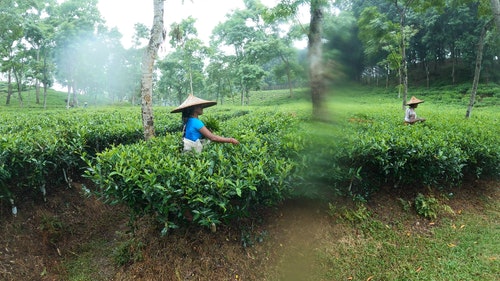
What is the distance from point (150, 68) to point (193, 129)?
2219 mm

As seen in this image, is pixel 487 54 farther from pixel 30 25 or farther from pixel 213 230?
pixel 30 25

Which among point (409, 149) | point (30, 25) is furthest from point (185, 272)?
point (30, 25)

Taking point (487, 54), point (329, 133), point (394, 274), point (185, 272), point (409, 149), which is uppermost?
point (487, 54)

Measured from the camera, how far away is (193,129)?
392cm

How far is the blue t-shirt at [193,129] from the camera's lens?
3.88m

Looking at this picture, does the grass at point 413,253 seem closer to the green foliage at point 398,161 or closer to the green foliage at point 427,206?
the green foliage at point 427,206

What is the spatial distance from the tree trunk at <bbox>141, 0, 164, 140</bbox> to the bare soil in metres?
1.79

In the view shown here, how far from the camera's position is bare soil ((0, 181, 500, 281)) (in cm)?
314

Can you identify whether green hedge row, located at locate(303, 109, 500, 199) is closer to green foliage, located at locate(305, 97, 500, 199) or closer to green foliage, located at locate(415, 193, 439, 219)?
green foliage, located at locate(305, 97, 500, 199)

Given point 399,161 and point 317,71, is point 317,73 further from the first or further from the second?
point 399,161

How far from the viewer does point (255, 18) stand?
2739cm

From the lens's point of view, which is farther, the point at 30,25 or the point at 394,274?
the point at 30,25

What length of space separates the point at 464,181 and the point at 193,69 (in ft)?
96.8

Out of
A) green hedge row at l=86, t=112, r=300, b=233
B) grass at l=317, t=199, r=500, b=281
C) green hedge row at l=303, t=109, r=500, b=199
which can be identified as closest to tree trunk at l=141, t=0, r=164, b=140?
green hedge row at l=86, t=112, r=300, b=233
